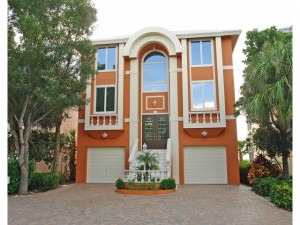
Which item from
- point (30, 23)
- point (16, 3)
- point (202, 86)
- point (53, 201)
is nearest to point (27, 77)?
point (30, 23)

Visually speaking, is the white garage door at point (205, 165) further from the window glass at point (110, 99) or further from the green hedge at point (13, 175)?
the green hedge at point (13, 175)

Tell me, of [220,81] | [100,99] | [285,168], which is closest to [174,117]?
[220,81]

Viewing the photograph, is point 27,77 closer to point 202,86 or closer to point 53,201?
point 53,201

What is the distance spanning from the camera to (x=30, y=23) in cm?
1019

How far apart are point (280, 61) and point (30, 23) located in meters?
9.50

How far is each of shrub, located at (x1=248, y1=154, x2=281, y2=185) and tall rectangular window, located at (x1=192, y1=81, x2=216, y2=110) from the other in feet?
12.5

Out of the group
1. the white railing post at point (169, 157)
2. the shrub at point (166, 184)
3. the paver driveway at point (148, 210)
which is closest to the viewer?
the paver driveway at point (148, 210)

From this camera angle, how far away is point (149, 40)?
16.0 meters

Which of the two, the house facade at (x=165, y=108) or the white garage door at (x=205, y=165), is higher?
the house facade at (x=165, y=108)

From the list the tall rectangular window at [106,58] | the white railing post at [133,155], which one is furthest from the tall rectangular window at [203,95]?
the tall rectangular window at [106,58]

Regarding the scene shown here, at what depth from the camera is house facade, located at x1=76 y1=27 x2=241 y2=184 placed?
1463 centimetres

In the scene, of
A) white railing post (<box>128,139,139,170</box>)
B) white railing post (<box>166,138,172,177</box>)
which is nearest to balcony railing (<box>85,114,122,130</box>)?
white railing post (<box>128,139,139,170</box>)

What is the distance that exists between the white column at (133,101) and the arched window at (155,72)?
2.78 ft

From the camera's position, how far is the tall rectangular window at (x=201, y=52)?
1564cm
